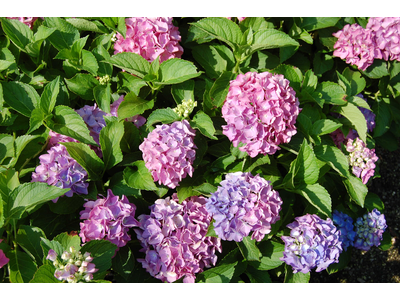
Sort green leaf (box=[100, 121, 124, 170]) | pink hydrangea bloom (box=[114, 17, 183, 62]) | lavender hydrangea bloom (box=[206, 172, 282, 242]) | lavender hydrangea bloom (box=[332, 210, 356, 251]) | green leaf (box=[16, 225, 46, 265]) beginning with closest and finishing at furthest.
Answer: lavender hydrangea bloom (box=[206, 172, 282, 242]) < green leaf (box=[16, 225, 46, 265]) < green leaf (box=[100, 121, 124, 170]) < pink hydrangea bloom (box=[114, 17, 183, 62]) < lavender hydrangea bloom (box=[332, 210, 356, 251])

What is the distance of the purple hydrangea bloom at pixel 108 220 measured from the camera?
1.89 metres

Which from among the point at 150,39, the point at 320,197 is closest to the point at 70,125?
the point at 150,39

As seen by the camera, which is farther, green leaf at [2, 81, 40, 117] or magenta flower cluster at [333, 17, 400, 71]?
magenta flower cluster at [333, 17, 400, 71]

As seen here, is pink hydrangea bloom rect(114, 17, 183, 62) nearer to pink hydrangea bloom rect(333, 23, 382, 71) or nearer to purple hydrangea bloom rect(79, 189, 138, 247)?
purple hydrangea bloom rect(79, 189, 138, 247)

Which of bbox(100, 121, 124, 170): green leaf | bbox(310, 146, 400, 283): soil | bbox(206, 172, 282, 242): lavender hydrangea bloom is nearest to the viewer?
bbox(206, 172, 282, 242): lavender hydrangea bloom

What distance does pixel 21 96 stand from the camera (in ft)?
7.35

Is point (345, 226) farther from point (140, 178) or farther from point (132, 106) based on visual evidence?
point (132, 106)

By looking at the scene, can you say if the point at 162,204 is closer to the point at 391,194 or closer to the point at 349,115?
the point at 349,115

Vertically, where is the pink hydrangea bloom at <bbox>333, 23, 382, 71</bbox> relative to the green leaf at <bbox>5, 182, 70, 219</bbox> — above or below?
above

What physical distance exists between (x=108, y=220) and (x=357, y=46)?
7.22 ft

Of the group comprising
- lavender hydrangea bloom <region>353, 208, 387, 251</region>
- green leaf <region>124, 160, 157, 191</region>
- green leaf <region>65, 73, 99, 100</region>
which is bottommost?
lavender hydrangea bloom <region>353, 208, 387, 251</region>

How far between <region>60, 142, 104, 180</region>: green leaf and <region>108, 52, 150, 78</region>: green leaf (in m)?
0.53

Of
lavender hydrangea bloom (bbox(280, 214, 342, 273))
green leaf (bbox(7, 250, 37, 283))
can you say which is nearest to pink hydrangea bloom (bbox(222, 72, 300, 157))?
lavender hydrangea bloom (bbox(280, 214, 342, 273))

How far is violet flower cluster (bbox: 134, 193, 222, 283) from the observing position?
6.62 feet
